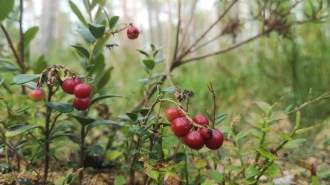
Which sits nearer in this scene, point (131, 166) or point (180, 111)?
point (180, 111)

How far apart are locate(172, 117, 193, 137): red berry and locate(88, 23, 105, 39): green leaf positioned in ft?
0.93

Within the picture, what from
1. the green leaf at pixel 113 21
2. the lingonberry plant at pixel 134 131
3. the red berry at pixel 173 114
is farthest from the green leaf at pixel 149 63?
the red berry at pixel 173 114

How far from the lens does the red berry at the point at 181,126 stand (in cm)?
56

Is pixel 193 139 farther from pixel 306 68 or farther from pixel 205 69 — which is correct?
pixel 205 69

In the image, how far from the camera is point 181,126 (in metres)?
0.56

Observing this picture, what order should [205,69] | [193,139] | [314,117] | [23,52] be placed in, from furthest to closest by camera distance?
[205,69]
[314,117]
[23,52]
[193,139]

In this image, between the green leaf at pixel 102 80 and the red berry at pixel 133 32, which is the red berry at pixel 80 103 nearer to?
the red berry at pixel 133 32

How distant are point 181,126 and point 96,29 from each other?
12.0 inches

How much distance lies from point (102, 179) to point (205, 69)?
2908mm

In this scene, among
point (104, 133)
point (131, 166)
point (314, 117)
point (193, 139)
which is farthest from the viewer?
point (314, 117)

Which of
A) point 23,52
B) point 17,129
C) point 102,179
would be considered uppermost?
point 23,52

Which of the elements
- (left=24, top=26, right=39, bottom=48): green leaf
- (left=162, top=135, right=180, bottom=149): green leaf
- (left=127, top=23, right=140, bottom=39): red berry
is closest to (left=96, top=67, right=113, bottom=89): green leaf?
(left=24, top=26, right=39, bottom=48): green leaf

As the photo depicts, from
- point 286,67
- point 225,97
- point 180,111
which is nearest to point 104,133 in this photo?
point 180,111

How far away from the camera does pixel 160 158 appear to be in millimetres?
674
